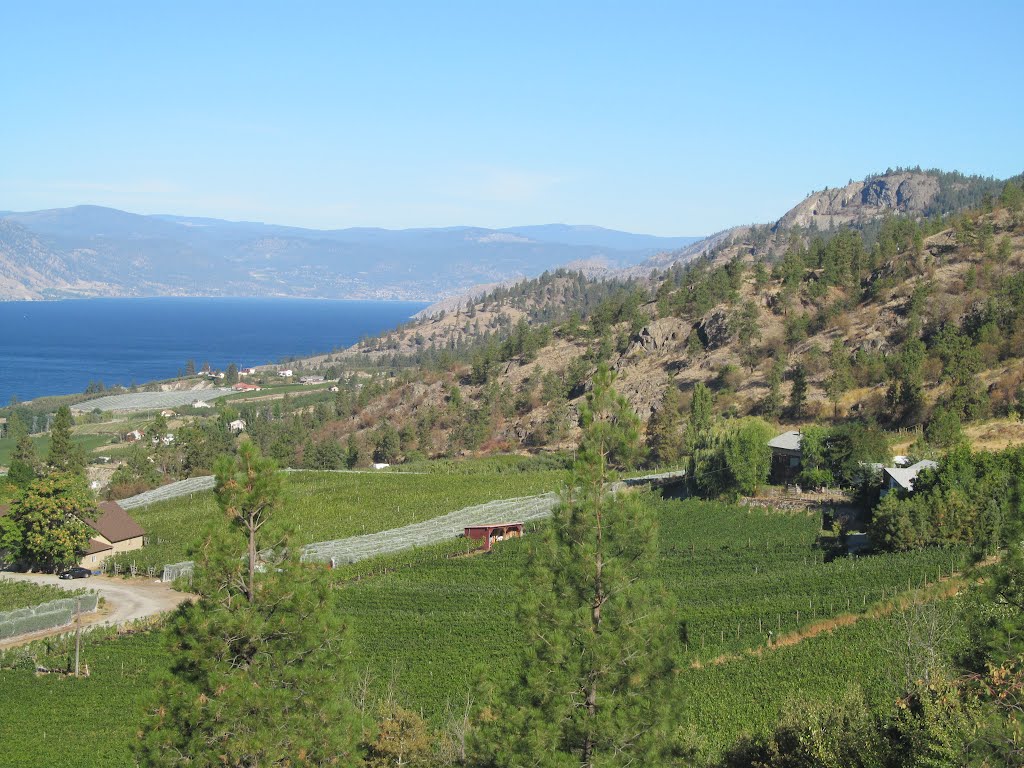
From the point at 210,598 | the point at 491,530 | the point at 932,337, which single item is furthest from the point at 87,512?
the point at 932,337

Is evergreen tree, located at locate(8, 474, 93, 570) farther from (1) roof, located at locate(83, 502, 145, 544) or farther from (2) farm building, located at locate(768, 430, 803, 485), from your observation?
(2) farm building, located at locate(768, 430, 803, 485)

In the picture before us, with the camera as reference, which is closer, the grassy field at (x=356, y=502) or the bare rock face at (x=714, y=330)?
the grassy field at (x=356, y=502)

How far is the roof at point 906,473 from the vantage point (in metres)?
44.5

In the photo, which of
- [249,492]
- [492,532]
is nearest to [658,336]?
[492,532]

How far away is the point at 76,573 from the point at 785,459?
39913mm

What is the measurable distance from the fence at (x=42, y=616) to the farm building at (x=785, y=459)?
37088 mm

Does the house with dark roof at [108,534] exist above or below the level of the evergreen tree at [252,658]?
below

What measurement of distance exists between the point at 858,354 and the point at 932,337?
5.73 m

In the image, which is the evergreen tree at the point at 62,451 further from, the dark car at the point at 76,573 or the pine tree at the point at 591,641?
the pine tree at the point at 591,641

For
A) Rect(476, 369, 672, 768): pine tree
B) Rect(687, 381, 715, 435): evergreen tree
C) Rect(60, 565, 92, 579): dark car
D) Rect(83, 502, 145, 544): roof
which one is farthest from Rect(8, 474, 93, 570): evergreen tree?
Rect(476, 369, 672, 768): pine tree

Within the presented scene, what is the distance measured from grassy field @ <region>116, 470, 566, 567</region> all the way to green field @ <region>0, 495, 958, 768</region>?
9447 millimetres

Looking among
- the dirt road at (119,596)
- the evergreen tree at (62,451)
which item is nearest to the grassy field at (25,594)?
the dirt road at (119,596)

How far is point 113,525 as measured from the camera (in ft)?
179

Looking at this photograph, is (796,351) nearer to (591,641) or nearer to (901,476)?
(901,476)
